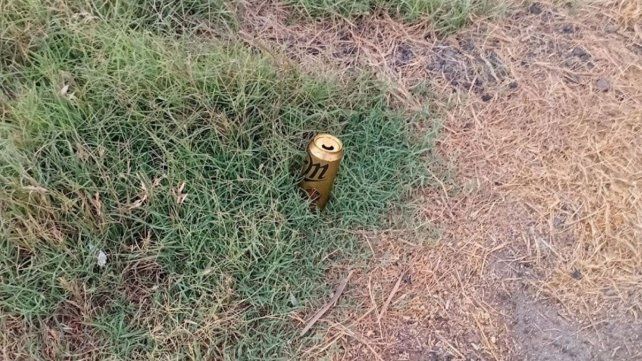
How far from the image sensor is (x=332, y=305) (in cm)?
178

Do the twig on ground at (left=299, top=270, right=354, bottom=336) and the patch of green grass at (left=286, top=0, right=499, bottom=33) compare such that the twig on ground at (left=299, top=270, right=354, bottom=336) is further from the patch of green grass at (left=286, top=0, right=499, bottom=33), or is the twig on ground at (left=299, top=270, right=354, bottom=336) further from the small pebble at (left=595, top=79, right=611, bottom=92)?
the small pebble at (left=595, top=79, right=611, bottom=92)

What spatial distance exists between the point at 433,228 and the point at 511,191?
320 millimetres

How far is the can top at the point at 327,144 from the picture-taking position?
176cm

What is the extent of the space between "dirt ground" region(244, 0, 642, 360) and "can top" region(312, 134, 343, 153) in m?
0.33

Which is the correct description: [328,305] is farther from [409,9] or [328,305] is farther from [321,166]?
[409,9]

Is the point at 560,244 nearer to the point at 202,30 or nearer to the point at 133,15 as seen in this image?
the point at 202,30

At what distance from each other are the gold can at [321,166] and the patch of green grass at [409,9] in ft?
2.23

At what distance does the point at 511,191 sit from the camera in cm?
202

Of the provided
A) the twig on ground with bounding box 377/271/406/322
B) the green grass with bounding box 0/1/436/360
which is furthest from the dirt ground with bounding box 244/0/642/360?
the green grass with bounding box 0/1/436/360

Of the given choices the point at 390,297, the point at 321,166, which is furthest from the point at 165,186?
the point at 390,297

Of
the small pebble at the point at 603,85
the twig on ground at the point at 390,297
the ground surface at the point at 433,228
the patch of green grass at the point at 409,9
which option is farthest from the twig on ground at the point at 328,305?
the small pebble at the point at 603,85

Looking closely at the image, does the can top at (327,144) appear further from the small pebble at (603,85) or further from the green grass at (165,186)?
the small pebble at (603,85)

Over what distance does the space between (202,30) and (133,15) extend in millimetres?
241

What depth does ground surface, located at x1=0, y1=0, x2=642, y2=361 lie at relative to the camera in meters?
1.69
